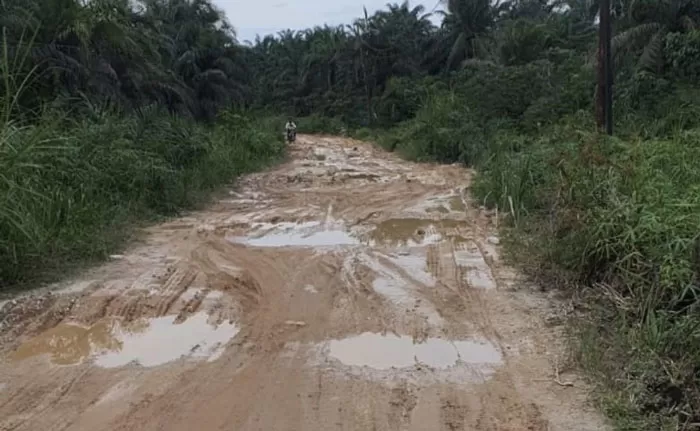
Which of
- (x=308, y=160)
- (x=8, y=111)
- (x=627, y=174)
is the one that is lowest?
(x=308, y=160)

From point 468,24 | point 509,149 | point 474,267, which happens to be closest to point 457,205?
point 509,149

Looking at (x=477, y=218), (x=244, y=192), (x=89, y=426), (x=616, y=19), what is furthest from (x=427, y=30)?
(x=89, y=426)

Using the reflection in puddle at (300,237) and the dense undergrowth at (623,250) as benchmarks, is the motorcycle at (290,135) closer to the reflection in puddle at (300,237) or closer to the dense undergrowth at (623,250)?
the dense undergrowth at (623,250)

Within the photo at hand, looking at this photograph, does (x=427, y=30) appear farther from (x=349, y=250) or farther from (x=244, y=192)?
(x=349, y=250)

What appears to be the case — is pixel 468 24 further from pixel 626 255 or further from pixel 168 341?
pixel 168 341

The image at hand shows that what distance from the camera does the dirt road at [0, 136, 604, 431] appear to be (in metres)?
4.02

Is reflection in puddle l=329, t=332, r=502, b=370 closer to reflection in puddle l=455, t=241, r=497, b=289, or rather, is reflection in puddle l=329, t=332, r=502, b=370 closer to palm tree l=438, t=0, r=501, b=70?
reflection in puddle l=455, t=241, r=497, b=289

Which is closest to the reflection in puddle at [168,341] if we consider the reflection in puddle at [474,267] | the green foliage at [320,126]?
the reflection in puddle at [474,267]

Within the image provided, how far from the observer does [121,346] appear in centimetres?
521

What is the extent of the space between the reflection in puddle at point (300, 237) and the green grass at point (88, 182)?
170 centimetres

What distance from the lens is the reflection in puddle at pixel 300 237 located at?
903 centimetres

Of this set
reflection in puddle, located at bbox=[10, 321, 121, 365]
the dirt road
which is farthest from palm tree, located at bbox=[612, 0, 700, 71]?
reflection in puddle, located at bbox=[10, 321, 121, 365]

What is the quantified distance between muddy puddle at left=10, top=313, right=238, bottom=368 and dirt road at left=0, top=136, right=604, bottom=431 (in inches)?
0.6

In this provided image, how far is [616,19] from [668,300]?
19721 mm
